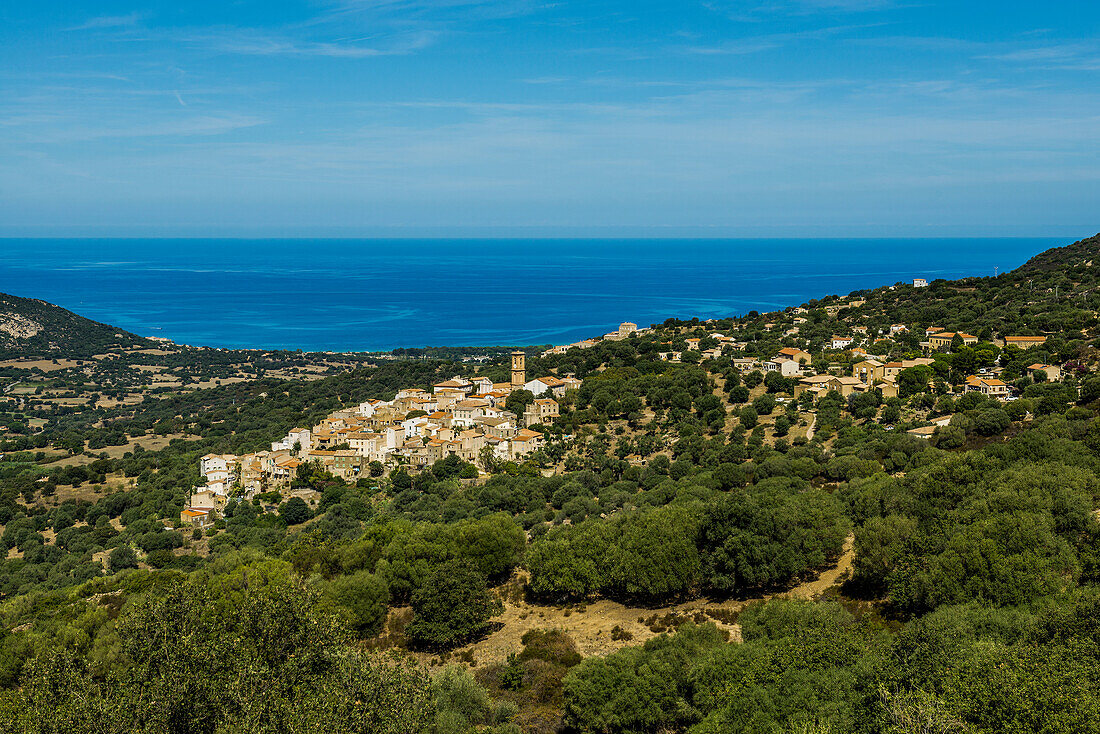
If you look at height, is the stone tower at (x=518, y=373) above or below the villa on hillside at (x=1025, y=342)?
below

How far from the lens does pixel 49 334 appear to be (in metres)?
98.2

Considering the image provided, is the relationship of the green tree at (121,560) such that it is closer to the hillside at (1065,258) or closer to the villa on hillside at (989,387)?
the villa on hillside at (989,387)

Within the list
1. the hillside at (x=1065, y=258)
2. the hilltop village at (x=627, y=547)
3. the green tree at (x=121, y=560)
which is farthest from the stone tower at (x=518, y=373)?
the hillside at (x=1065, y=258)

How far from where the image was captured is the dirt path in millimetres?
17625

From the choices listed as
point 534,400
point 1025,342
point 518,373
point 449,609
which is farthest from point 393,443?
point 1025,342

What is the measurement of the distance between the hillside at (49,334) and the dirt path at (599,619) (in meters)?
92.7

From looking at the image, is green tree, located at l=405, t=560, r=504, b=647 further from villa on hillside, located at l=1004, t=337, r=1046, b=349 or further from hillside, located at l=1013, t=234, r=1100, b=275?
hillside, located at l=1013, t=234, r=1100, b=275

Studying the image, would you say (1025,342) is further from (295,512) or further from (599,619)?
(295,512)

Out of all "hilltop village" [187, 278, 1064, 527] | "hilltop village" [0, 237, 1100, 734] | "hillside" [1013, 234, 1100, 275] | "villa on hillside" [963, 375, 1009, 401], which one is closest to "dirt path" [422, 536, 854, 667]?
"hilltop village" [0, 237, 1100, 734]

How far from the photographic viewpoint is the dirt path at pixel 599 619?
17625 millimetres

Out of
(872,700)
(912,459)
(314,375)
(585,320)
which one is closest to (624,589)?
(872,700)

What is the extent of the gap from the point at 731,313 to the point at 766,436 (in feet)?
232

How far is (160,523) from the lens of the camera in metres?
34.6

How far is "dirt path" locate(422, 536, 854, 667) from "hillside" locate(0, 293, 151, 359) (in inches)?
3651
